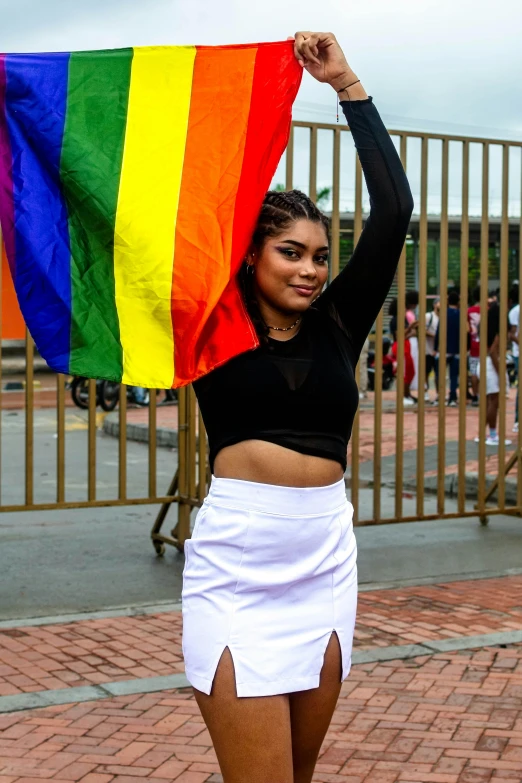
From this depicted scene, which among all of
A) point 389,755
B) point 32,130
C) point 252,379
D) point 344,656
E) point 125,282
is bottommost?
point 389,755

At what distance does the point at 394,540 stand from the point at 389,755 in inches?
173

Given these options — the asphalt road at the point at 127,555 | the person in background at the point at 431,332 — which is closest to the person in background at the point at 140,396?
the person in background at the point at 431,332

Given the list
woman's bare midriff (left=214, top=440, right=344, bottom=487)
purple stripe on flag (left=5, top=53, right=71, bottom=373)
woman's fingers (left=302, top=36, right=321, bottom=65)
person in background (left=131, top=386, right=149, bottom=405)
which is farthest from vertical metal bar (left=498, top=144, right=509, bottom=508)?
person in background (left=131, top=386, right=149, bottom=405)

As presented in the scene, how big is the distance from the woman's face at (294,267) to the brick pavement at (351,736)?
2052mm

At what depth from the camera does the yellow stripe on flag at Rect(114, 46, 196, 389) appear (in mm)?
3012

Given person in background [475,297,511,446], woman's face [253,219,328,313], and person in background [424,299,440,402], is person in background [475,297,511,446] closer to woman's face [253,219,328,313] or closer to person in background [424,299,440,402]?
person in background [424,299,440,402]

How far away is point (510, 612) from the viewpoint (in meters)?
6.50

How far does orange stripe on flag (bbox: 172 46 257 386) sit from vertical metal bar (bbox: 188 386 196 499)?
4.21m

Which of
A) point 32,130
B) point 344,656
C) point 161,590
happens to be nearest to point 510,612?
point 161,590

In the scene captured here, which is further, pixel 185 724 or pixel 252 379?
pixel 185 724

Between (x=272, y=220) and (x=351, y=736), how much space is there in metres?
2.46

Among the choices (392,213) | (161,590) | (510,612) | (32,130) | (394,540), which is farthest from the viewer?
(394,540)

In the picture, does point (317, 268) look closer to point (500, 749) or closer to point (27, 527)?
point (500, 749)

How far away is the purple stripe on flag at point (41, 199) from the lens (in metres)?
3.09
